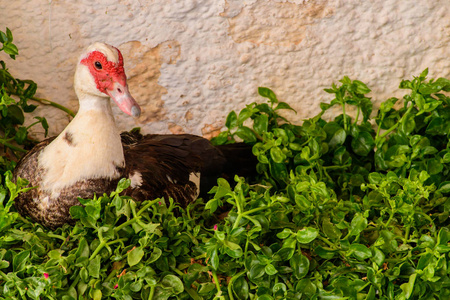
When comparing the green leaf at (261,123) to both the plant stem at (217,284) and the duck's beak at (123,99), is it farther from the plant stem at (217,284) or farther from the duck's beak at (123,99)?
the plant stem at (217,284)

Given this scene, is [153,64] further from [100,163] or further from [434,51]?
[434,51]

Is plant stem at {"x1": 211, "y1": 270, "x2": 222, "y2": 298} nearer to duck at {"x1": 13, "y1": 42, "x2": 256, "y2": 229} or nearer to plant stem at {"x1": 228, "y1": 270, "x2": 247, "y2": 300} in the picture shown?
plant stem at {"x1": 228, "y1": 270, "x2": 247, "y2": 300}

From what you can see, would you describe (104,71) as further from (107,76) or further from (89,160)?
(89,160)

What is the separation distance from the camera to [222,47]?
5.23ft

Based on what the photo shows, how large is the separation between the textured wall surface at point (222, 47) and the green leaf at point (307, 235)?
2.23 ft

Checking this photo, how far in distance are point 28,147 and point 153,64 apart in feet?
1.52

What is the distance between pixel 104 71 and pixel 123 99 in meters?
0.08

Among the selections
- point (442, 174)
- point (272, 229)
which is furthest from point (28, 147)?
point (442, 174)

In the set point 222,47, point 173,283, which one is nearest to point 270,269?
point 173,283

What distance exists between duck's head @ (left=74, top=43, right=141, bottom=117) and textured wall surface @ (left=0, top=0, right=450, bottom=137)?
33cm

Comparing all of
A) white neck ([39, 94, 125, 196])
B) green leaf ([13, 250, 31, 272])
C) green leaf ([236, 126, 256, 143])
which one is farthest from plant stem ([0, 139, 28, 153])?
green leaf ([236, 126, 256, 143])

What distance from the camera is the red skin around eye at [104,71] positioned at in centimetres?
123

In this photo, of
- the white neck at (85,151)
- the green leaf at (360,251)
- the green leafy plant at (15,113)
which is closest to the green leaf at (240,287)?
the green leaf at (360,251)

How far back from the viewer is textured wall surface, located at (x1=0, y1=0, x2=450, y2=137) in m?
1.54
